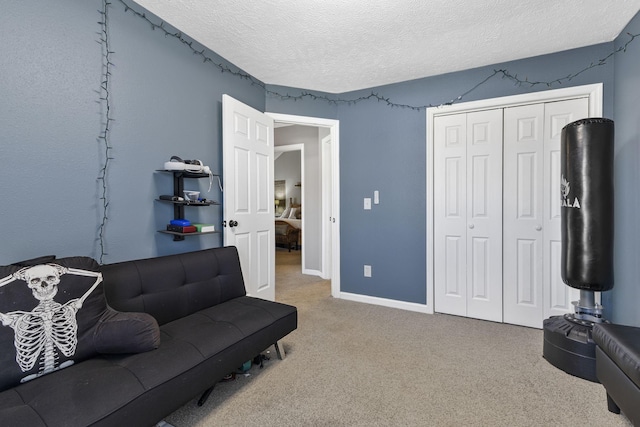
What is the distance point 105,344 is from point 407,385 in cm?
167

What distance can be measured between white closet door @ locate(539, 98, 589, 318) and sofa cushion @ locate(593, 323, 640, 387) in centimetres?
115

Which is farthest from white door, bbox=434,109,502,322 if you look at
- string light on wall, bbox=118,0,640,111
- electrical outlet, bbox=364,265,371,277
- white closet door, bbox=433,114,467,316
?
electrical outlet, bbox=364,265,371,277

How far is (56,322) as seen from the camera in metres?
1.28

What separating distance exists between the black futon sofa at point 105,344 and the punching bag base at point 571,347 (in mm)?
1927

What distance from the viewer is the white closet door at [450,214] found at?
3.02 meters

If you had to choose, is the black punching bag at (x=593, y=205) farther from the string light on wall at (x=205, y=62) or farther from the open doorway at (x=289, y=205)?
the open doorway at (x=289, y=205)

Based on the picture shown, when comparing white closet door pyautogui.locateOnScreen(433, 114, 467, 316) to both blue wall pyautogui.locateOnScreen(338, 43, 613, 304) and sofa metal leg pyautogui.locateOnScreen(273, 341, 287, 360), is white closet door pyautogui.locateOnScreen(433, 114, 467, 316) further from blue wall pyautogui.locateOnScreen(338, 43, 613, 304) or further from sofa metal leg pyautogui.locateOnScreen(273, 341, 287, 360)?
sofa metal leg pyautogui.locateOnScreen(273, 341, 287, 360)

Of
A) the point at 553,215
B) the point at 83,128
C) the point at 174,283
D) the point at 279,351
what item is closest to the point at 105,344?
the point at 174,283

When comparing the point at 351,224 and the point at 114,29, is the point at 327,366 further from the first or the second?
the point at 114,29

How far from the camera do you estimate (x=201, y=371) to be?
1405 mm

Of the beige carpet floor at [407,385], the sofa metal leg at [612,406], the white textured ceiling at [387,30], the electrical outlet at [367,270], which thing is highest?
the white textured ceiling at [387,30]

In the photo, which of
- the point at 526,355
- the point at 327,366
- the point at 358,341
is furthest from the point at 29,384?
the point at 526,355

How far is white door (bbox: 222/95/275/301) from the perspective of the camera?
2.62m

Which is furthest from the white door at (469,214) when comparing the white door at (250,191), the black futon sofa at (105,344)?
the black futon sofa at (105,344)
